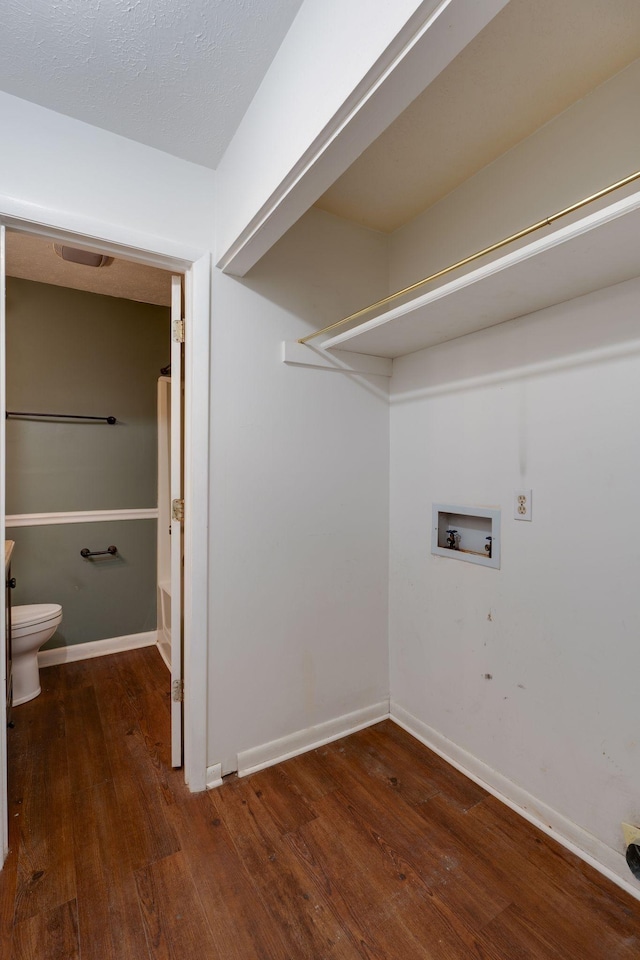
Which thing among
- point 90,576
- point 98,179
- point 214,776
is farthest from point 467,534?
point 90,576

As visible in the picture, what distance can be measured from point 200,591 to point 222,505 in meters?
0.36

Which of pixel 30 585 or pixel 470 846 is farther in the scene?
pixel 30 585

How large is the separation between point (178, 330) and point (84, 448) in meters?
1.56

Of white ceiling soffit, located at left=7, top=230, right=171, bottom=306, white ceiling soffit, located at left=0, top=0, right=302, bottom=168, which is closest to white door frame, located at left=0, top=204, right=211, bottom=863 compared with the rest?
white ceiling soffit, located at left=0, top=0, right=302, bottom=168

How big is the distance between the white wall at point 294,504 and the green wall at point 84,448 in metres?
1.61

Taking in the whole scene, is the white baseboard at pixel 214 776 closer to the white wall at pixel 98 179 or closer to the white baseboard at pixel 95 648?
the white baseboard at pixel 95 648

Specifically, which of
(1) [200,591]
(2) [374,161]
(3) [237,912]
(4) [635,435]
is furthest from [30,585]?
(4) [635,435]

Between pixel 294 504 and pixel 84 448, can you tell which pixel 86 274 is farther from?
pixel 294 504

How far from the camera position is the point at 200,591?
1.73m

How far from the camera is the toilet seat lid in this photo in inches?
93.4

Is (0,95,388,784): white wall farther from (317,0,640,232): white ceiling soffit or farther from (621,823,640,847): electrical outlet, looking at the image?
(621,823,640,847): electrical outlet

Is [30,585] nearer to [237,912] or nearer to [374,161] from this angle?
[237,912]

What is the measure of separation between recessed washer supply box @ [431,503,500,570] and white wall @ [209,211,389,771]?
0.35m

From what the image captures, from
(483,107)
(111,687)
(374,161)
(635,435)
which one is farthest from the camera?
(111,687)
